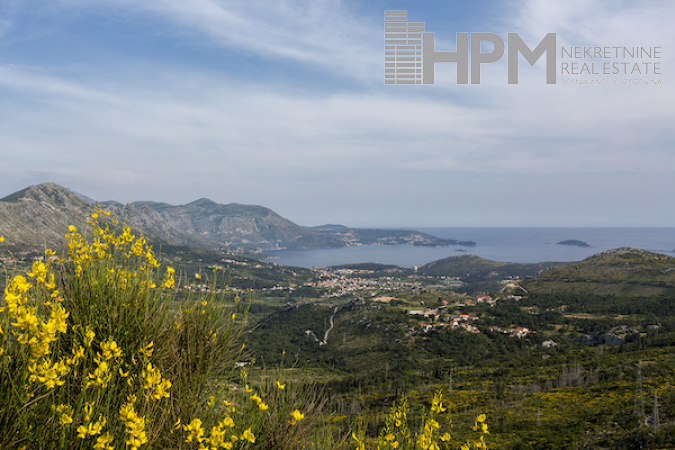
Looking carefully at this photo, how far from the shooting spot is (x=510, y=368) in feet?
209

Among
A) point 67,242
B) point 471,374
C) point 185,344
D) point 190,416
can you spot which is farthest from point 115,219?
point 471,374

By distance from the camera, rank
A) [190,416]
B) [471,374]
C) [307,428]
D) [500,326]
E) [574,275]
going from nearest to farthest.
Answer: [190,416], [307,428], [471,374], [500,326], [574,275]

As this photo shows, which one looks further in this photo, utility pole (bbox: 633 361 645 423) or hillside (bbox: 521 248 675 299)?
hillside (bbox: 521 248 675 299)

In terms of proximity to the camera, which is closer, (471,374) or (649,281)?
(471,374)

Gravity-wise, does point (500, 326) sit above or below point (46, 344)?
below

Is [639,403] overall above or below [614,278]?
above

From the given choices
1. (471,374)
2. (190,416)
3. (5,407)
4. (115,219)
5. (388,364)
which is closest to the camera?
(5,407)

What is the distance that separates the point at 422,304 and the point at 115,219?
131 m

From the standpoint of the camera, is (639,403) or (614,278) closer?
(639,403)

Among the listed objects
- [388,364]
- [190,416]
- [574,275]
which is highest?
[190,416]

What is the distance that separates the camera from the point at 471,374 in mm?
63094

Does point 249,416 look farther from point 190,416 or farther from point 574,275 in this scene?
point 574,275

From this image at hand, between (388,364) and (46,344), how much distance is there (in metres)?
82.2

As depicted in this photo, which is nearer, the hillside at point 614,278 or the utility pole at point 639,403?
the utility pole at point 639,403
